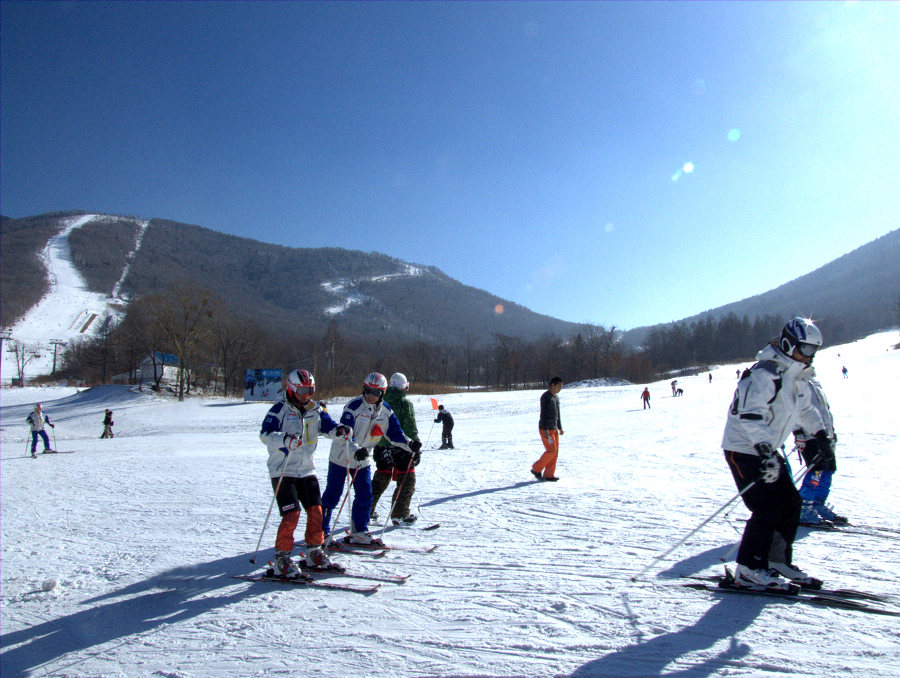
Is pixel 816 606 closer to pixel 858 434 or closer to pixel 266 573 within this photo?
pixel 266 573

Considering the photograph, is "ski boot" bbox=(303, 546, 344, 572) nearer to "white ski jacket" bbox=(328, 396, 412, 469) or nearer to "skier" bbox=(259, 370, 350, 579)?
"skier" bbox=(259, 370, 350, 579)

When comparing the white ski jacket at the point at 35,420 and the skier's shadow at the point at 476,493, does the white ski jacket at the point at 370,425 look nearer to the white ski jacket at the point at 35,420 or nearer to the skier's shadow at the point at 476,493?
the skier's shadow at the point at 476,493

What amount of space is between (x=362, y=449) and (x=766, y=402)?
396 centimetres

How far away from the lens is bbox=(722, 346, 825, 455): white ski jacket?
4.00 m

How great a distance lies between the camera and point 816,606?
389cm

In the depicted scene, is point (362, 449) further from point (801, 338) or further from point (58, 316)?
point (58, 316)

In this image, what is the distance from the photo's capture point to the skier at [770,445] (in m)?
4.02

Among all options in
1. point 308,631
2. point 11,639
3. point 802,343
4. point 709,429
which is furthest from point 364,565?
point 709,429

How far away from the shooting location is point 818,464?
5570mm

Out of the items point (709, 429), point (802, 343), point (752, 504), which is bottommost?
point (709, 429)

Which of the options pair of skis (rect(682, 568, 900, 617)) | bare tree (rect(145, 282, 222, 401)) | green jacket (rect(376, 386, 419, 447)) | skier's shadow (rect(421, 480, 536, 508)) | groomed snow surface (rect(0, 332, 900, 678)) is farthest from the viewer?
bare tree (rect(145, 282, 222, 401))

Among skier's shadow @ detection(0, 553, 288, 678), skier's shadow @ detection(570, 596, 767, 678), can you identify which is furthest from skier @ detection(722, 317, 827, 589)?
skier's shadow @ detection(0, 553, 288, 678)

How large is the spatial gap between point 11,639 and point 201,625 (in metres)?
1.69

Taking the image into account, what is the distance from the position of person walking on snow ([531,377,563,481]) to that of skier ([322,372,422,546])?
156 inches
